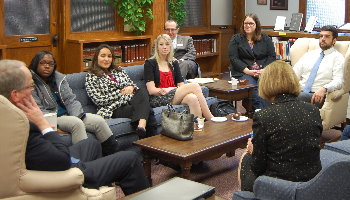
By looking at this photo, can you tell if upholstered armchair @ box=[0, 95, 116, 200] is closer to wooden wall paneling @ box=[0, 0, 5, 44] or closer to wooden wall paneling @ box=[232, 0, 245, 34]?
wooden wall paneling @ box=[0, 0, 5, 44]

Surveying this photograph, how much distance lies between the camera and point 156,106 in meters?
5.45

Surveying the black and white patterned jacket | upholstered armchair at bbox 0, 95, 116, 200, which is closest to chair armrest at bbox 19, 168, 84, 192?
upholstered armchair at bbox 0, 95, 116, 200

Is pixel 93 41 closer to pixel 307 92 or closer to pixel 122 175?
pixel 307 92

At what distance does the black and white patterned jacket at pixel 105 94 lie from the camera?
493 centimetres

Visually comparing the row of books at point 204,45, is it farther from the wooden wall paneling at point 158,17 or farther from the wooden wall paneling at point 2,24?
the wooden wall paneling at point 2,24

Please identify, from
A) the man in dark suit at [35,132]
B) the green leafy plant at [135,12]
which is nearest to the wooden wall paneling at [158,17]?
the green leafy plant at [135,12]

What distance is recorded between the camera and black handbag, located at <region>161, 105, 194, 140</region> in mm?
4066

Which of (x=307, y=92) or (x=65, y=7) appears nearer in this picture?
(x=307, y=92)

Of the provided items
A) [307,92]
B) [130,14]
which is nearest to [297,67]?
[307,92]

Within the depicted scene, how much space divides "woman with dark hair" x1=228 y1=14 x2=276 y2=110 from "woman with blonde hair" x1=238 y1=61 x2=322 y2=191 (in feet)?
11.6

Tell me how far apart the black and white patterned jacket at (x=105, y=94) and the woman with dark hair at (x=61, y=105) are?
0.32m

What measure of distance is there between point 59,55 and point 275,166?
4822mm

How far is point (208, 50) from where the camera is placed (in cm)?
949

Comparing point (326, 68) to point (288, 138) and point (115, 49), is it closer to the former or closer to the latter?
point (288, 138)
